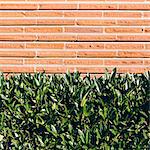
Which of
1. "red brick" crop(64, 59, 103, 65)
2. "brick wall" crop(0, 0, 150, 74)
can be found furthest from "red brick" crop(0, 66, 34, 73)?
"red brick" crop(64, 59, 103, 65)

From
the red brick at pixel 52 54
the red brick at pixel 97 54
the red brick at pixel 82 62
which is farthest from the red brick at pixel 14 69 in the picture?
the red brick at pixel 97 54

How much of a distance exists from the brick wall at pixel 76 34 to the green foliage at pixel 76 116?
839mm

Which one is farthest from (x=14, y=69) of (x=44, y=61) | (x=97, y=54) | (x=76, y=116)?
(x=76, y=116)

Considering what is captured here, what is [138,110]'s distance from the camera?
425 centimetres

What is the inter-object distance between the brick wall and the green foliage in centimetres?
84

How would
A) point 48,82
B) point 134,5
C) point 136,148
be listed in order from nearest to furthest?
point 136,148 < point 48,82 < point 134,5

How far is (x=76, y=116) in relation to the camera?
4.23 meters

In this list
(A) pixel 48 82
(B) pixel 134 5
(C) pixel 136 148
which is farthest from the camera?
(B) pixel 134 5

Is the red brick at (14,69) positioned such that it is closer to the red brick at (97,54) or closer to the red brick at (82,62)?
the red brick at (82,62)

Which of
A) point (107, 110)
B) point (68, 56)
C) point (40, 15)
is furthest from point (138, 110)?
point (40, 15)

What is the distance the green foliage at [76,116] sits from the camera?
4.16 meters

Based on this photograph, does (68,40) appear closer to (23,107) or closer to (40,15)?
(40,15)

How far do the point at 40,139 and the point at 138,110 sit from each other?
1000 millimetres

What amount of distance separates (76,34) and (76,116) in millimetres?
1410
